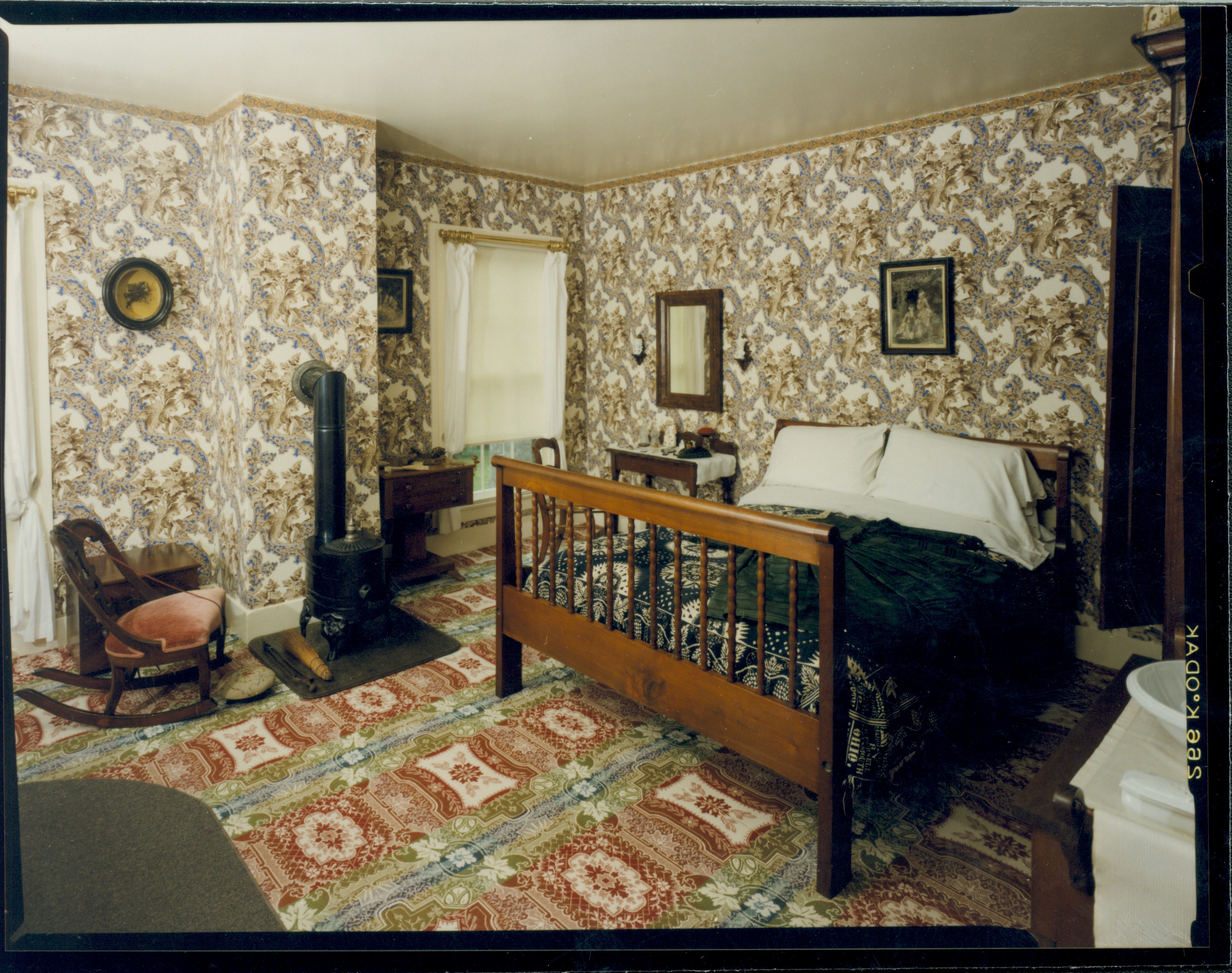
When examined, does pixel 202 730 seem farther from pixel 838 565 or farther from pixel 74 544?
pixel 838 565

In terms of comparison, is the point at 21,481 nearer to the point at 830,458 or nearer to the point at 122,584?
the point at 122,584

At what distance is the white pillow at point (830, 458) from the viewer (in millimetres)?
3521

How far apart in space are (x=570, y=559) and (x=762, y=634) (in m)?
0.85

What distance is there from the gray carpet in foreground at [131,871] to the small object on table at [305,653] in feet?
5.49

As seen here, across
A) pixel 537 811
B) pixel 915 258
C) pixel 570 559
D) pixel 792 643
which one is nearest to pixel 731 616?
pixel 792 643

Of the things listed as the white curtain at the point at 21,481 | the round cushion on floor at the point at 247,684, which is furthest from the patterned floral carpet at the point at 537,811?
the white curtain at the point at 21,481

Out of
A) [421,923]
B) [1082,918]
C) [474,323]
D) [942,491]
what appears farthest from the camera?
[474,323]

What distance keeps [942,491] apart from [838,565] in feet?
5.96

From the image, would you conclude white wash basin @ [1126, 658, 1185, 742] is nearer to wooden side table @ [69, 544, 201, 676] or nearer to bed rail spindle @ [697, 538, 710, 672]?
bed rail spindle @ [697, 538, 710, 672]

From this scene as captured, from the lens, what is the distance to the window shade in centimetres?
487

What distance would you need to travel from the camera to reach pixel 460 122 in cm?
355

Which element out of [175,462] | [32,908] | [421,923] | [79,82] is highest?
[79,82]

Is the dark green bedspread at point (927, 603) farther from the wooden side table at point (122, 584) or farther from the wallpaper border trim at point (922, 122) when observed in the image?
the wooden side table at point (122, 584)

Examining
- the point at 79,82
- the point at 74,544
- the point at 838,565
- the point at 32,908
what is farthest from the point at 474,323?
the point at 32,908
